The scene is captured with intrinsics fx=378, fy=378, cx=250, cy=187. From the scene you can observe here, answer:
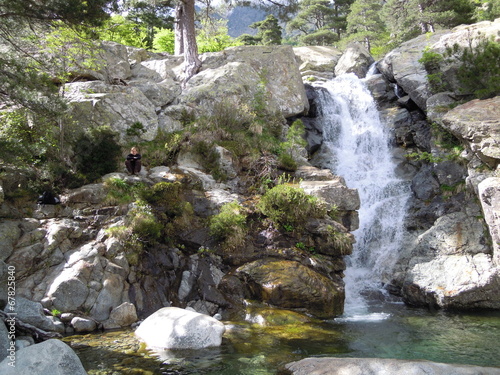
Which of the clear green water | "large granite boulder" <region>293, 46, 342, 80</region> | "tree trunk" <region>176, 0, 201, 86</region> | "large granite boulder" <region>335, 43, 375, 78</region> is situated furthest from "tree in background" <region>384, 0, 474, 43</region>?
the clear green water

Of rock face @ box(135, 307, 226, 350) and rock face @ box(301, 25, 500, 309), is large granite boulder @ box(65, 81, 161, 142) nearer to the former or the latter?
rock face @ box(301, 25, 500, 309)

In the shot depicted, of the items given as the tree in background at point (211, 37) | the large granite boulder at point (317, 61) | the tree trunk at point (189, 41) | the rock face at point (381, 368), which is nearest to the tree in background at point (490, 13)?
the large granite boulder at point (317, 61)

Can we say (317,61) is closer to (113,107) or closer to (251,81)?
(251,81)

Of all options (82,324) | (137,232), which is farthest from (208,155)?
(82,324)

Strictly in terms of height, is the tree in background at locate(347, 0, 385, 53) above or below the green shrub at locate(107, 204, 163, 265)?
above

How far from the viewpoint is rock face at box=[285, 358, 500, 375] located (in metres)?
5.02

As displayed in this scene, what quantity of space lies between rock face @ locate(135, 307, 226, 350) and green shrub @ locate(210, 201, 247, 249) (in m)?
3.02

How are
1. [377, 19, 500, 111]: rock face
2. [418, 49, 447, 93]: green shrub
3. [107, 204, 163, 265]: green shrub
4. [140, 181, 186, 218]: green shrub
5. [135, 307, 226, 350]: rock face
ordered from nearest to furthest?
[135, 307, 226, 350]: rock face → [107, 204, 163, 265]: green shrub → [140, 181, 186, 218]: green shrub → [418, 49, 447, 93]: green shrub → [377, 19, 500, 111]: rock face

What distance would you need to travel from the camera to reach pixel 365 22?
108 ft

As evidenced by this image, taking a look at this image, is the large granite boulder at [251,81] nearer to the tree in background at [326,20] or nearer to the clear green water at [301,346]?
the clear green water at [301,346]

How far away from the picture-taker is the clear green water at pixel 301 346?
6.07m

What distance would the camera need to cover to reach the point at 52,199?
32.4 feet

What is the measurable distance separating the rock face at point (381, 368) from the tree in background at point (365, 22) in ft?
103

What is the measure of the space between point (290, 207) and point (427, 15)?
19.4 m
